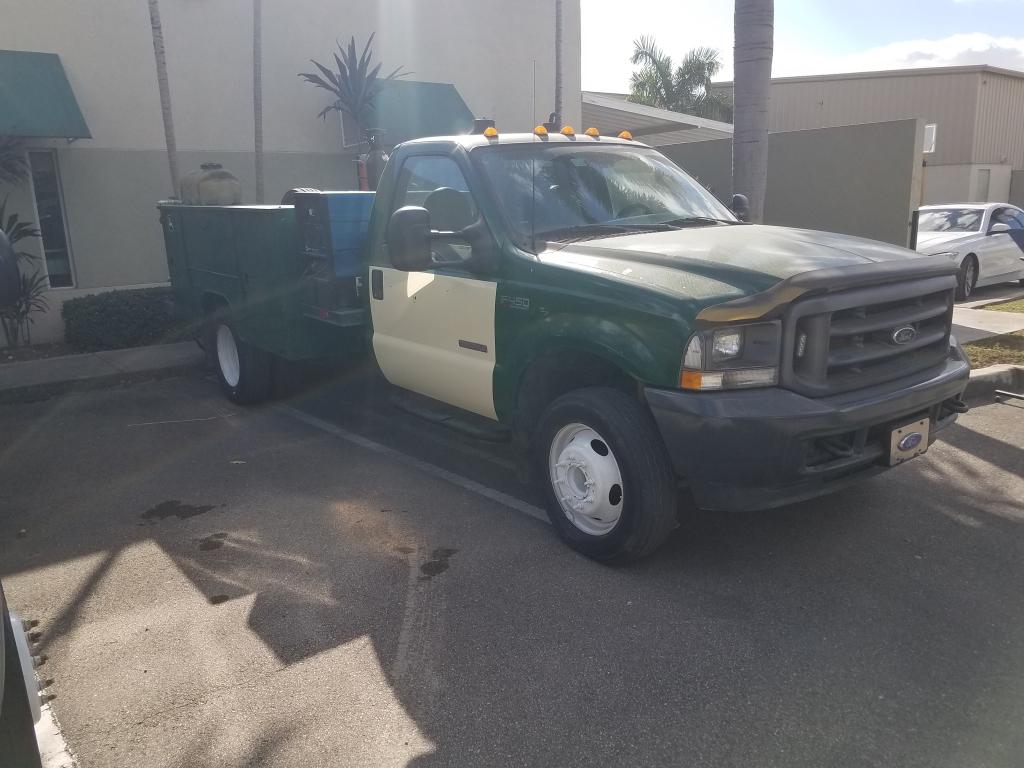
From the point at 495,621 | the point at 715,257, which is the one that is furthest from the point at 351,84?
the point at 495,621

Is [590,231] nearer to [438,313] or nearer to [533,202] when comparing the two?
[533,202]

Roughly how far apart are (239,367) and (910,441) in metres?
5.48

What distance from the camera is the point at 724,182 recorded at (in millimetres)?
12234

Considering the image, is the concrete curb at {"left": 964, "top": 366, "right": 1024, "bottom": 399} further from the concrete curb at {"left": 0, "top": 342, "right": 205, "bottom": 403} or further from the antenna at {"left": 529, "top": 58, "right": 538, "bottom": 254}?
the concrete curb at {"left": 0, "top": 342, "right": 205, "bottom": 403}

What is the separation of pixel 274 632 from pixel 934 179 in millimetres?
30719

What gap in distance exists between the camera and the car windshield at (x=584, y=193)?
4840 millimetres

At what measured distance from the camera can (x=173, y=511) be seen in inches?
208

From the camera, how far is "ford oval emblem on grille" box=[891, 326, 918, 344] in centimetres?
407


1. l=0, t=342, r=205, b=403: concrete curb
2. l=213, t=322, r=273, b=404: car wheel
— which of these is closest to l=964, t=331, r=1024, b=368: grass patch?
l=213, t=322, r=273, b=404: car wheel

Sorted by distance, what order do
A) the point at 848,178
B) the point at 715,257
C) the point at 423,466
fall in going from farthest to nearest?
the point at 848,178 < the point at 423,466 < the point at 715,257

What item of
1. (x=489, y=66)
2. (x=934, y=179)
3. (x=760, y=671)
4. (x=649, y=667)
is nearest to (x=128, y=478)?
(x=649, y=667)

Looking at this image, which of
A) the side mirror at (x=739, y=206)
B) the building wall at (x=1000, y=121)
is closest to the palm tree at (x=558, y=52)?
the side mirror at (x=739, y=206)

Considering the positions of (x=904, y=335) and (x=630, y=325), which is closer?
(x=630, y=325)

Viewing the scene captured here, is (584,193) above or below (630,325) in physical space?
above
